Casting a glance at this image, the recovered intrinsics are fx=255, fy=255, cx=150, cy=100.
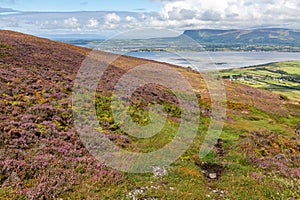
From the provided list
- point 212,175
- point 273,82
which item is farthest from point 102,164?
point 273,82

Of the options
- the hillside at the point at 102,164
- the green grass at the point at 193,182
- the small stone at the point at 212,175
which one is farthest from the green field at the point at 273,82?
the small stone at the point at 212,175

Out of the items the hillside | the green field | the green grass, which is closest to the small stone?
the hillside

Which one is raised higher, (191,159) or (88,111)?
(88,111)

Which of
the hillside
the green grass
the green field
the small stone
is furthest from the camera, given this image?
the green field

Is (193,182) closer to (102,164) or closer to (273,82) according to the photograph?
(102,164)

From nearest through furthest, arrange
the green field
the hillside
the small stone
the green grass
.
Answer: the hillside, the green grass, the small stone, the green field

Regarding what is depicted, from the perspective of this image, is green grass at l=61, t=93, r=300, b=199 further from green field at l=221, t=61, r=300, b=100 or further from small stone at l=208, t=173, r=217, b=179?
green field at l=221, t=61, r=300, b=100

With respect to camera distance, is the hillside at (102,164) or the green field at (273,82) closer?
the hillside at (102,164)

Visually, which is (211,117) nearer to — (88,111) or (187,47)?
(187,47)

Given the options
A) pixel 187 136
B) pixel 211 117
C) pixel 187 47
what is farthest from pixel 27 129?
pixel 211 117

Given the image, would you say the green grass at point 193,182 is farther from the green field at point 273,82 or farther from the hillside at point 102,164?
the green field at point 273,82

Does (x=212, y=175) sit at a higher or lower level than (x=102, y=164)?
lower
